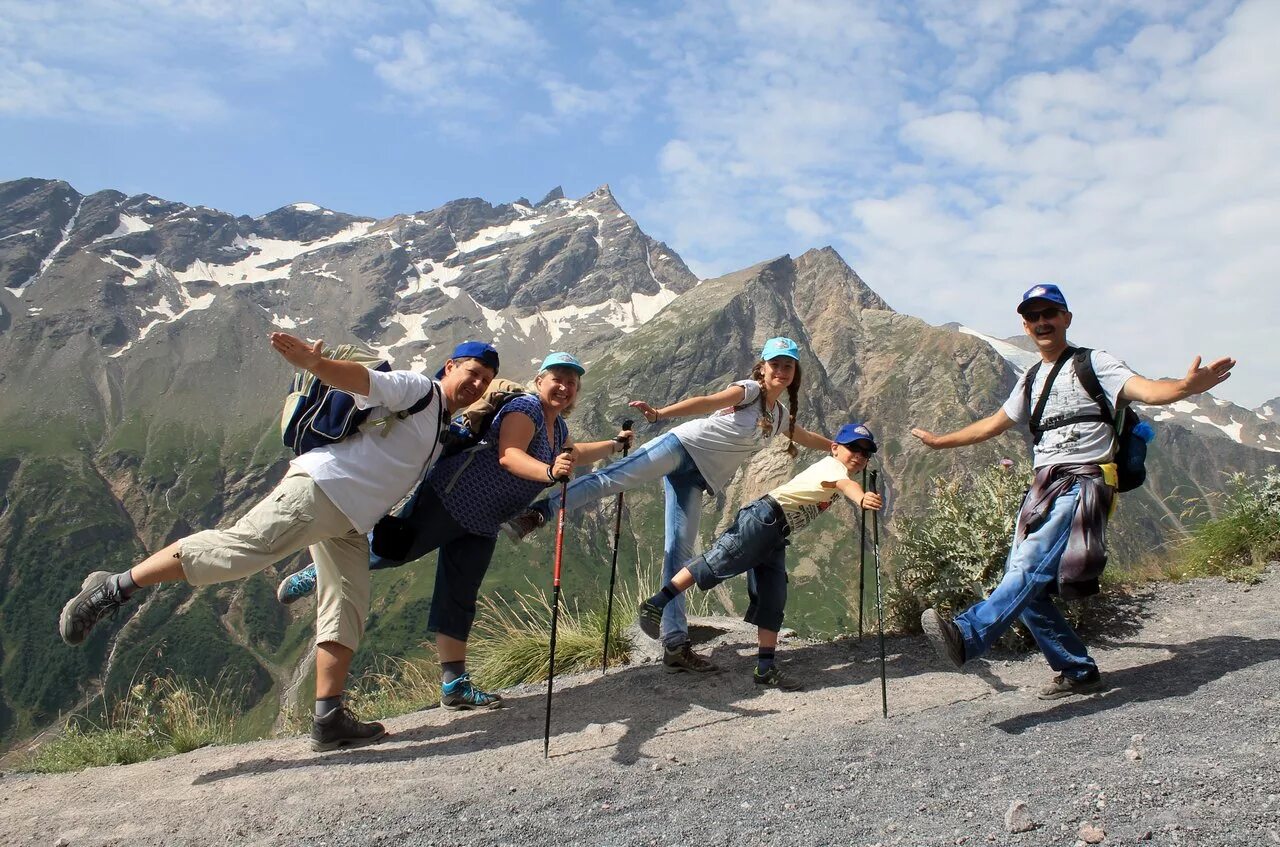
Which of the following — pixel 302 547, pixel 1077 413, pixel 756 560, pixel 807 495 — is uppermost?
pixel 1077 413

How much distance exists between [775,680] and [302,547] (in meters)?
3.79

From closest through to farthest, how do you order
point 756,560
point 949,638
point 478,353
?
point 949,638 → point 478,353 → point 756,560

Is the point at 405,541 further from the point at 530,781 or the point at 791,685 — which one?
the point at 791,685

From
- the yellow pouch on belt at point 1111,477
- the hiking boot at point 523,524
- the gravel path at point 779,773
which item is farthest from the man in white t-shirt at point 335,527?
the yellow pouch on belt at point 1111,477

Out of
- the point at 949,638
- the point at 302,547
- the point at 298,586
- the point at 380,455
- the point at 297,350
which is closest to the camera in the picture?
the point at 297,350

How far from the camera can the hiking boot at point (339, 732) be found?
541cm

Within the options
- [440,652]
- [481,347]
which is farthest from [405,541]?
[481,347]

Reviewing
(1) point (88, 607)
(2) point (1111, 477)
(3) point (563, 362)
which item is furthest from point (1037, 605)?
(1) point (88, 607)

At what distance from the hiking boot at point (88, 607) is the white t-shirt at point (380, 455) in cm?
132

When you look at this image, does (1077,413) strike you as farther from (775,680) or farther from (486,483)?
(486,483)

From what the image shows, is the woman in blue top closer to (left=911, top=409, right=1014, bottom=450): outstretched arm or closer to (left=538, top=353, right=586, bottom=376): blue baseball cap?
(left=538, top=353, right=586, bottom=376): blue baseball cap

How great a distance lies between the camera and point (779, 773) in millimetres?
4543

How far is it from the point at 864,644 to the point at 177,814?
5.73 m

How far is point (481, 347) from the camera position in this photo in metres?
6.09
